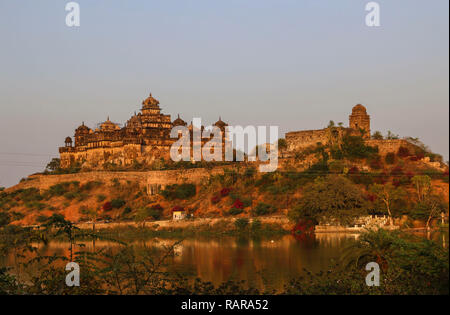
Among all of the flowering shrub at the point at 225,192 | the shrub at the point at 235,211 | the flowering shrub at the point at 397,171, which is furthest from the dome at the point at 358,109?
the shrub at the point at 235,211

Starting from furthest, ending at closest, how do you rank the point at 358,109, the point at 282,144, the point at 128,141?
the point at 128,141
the point at 282,144
the point at 358,109

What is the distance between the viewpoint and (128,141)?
71.4 m

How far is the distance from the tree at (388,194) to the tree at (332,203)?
3.89 ft

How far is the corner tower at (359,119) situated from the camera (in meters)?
60.9

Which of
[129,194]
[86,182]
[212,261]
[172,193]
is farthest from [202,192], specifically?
[212,261]

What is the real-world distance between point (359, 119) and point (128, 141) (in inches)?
986

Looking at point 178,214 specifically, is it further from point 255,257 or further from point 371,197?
point 255,257

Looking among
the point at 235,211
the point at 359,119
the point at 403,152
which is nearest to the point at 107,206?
the point at 235,211

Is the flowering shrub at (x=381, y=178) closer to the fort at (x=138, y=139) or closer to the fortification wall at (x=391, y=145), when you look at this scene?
the fortification wall at (x=391, y=145)

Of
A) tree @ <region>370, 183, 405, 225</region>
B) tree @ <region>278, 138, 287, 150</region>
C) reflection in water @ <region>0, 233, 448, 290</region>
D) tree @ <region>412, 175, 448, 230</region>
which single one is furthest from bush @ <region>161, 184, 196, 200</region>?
tree @ <region>412, 175, 448, 230</region>

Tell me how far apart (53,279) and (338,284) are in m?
6.65

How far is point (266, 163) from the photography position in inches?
2318
